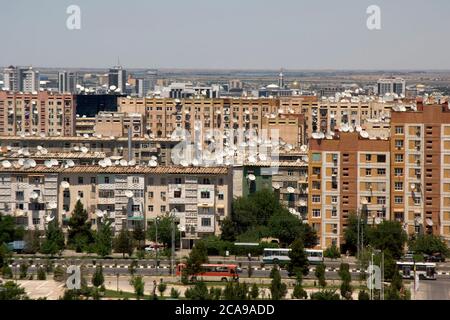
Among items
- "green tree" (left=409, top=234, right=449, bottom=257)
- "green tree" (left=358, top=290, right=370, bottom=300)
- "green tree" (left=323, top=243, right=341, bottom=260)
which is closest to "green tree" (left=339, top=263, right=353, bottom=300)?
"green tree" (left=358, top=290, right=370, bottom=300)

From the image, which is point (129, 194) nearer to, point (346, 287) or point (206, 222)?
point (206, 222)

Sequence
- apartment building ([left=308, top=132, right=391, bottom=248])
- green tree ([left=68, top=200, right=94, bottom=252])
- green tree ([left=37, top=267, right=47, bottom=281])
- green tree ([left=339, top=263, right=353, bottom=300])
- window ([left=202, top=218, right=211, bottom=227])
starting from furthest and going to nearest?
window ([left=202, top=218, right=211, bottom=227]) < apartment building ([left=308, top=132, right=391, bottom=248]) < green tree ([left=68, top=200, right=94, bottom=252]) < green tree ([left=37, top=267, right=47, bottom=281]) < green tree ([left=339, top=263, right=353, bottom=300])

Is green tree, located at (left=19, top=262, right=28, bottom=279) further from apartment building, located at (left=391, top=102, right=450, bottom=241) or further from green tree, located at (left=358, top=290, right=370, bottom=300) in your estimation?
apartment building, located at (left=391, top=102, right=450, bottom=241)

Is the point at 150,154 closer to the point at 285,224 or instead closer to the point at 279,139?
the point at 279,139

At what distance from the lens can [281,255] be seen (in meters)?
6.19

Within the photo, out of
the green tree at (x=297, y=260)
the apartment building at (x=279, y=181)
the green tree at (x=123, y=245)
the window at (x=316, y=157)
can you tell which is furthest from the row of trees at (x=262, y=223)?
the green tree at (x=297, y=260)

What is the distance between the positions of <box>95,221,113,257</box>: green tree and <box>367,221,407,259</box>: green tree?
1.45 m

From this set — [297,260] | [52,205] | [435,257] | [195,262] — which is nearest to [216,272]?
[195,262]

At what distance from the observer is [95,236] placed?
21.4ft

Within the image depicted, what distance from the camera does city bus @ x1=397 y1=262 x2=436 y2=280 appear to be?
218 inches

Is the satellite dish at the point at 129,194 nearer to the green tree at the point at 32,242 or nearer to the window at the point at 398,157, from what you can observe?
the green tree at the point at 32,242

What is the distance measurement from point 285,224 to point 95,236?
116cm

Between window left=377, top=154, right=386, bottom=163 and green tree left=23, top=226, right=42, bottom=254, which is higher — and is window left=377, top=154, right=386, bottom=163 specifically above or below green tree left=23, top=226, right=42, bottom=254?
above
